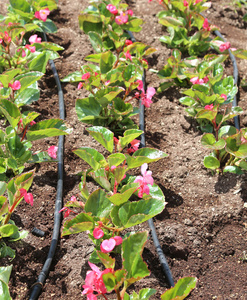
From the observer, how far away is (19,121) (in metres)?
2.27

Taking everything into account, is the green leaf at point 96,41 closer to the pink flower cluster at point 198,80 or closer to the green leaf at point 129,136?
the pink flower cluster at point 198,80

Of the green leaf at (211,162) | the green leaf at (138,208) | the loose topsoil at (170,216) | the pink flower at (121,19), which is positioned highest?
the pink flower at (121,19)

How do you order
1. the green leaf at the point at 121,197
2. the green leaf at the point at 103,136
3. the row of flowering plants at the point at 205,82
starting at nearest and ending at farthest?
1. the green leaf at the point at 121,197
2. the green leaf at the point at 103,136
3. the row of flowering plants at the point at 205,82

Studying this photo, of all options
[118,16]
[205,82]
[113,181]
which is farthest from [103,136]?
[118,16]

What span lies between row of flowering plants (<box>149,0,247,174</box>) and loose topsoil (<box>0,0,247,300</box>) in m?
0.10

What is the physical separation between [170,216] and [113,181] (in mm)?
433

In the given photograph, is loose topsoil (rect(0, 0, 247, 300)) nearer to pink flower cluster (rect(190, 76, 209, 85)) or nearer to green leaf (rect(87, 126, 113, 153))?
pink flower cluster (rect(190, 76, 209, 85))

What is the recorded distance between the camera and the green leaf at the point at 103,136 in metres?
2.16

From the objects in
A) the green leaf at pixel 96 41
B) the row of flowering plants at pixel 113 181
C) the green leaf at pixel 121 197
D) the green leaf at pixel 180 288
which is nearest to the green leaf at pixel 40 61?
the row of flowering plants at pixel 113 181

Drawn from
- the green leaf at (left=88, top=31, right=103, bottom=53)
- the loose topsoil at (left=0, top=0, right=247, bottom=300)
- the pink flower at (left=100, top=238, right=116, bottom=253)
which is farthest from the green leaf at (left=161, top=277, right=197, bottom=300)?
the green leaf at (left=88, top=31, right=103, bottom=53)

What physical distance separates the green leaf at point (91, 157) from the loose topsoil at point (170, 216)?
300mm

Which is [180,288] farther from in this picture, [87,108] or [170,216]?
[87,108]

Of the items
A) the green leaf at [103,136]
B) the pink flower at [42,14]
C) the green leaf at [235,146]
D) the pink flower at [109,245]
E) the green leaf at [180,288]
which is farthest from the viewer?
the pink flower at [42,14]

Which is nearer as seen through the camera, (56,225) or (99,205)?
(99,205)
